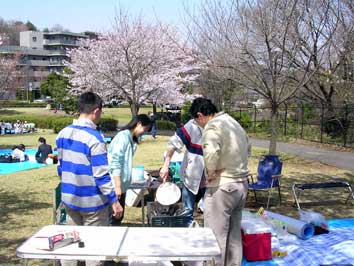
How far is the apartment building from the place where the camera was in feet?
220

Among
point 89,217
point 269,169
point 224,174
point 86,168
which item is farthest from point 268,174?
point 86,168

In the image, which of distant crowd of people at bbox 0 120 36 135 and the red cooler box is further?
distant crowd of people at bbox 0 120 36 135

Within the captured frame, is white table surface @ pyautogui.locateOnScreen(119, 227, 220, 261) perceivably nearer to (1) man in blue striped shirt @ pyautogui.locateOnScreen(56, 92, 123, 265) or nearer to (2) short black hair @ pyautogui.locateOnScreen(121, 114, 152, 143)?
(1) man in blue striped shirt @ pyautogui.locateOnScreen(56, 92, 123, 265)

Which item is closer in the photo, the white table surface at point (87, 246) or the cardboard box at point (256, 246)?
the white table surface at point (87, 246)

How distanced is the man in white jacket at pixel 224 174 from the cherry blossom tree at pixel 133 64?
1515 cm

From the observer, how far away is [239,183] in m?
3.85

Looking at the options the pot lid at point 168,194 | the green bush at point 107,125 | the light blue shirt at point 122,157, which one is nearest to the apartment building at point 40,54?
the green bush at point 107,125

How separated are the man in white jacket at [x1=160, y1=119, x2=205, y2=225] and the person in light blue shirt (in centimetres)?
69

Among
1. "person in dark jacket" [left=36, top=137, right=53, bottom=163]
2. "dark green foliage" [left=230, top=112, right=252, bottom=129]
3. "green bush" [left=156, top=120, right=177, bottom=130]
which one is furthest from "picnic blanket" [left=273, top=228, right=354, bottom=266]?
"green bush" [left=156, top=120, right=177, bottom=130]

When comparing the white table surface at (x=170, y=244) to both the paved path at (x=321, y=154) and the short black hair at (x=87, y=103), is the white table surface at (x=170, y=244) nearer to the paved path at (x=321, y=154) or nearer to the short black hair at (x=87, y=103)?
the short black hair at (x=87, y=103)

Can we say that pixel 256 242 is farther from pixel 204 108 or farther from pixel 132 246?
pixel 132 246

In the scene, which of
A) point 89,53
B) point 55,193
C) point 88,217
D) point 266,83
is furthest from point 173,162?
Result: point 89,53

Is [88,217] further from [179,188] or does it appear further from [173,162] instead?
[173,162]

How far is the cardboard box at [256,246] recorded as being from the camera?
4.79m
